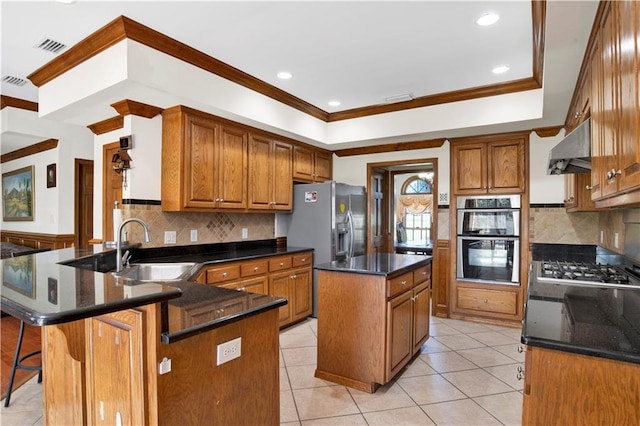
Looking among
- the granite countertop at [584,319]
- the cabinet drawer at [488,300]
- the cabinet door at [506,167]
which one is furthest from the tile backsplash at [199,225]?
the granite countertop at [584,319]

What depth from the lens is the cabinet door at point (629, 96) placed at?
1166 millimetres

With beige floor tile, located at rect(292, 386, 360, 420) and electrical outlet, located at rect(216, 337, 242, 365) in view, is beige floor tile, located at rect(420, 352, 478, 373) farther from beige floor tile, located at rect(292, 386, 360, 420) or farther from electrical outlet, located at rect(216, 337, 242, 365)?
electrical outlet, located at rect(216, 337, 242, 365)

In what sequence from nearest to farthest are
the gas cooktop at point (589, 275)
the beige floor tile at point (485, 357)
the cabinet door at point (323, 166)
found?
1. the gas cooktop at point (589, 275)
2. the beige floor tile at point (485, 357)
3. the cabinet door at point (323, 166)

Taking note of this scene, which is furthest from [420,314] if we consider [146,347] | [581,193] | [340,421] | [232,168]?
[146,347]

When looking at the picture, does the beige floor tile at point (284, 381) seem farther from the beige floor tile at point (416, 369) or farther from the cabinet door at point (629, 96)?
the cabinet door at point (629, 96)

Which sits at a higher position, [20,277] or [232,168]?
[232,168]

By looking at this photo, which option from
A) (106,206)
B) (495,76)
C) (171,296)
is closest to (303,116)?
(495,76)

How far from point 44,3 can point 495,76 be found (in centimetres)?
370

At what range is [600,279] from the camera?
224 cm

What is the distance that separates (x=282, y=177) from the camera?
178 inches

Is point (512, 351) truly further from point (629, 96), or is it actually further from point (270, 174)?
point (270, 174)

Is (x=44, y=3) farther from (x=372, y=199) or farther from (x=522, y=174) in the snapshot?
(x=522, y=174)

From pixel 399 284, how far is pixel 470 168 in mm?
2447

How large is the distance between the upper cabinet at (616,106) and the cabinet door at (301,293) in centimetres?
314
